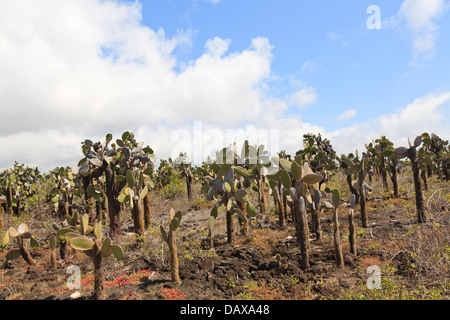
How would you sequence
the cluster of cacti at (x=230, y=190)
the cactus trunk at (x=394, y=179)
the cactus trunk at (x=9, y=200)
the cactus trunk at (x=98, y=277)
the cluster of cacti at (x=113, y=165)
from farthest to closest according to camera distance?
1. the cactus trunk at (x=9, y=200)
2. the cactus trunk at (x=394, y=179)
3. the cluster of cacti at (x=113, y=165)
4. the cluster of cacti at (x=230, y=190)
5. the cactus trunk at (x=98, y=277)

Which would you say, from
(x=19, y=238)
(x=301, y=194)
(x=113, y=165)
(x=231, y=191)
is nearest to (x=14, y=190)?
(x=113, y=165)

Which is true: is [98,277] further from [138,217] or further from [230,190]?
[138,217]

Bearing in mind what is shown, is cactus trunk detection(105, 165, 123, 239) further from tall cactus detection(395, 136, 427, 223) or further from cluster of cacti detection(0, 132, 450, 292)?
tall cactus detection(395, 136, 427, 223)

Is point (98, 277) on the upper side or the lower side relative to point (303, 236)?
lower

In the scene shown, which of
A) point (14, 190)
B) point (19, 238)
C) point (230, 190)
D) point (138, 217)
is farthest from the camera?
point (14, 190)

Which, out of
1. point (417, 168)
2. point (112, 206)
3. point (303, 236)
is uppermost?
point (417, 168)

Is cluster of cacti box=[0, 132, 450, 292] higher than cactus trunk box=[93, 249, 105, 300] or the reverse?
higher

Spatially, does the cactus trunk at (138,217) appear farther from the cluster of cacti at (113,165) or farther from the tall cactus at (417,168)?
the tall cactus at (417,168)

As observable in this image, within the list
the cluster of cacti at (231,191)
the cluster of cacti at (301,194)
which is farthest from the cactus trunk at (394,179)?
the cluster of cacti at (301,194)

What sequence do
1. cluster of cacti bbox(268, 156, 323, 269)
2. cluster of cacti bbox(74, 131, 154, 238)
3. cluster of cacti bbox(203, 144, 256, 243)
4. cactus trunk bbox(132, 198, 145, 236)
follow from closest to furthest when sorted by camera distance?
cluster of cacti bbox(268, 156, 323, 269)
cluster of cacti bbox(203, 144, 256, 243)
cactus trunk bbox(132, 198, 145, 236)
cluster of cacti bbox(74, 131, 154, 238)

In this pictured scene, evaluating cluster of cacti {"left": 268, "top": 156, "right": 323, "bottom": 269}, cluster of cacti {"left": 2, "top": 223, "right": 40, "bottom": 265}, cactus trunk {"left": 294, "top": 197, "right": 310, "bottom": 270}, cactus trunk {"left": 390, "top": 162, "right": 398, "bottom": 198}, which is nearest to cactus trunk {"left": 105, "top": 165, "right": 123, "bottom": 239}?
cluster of cacti {"left": 2, "top": 223, "right": 40, "bottom": 265}
